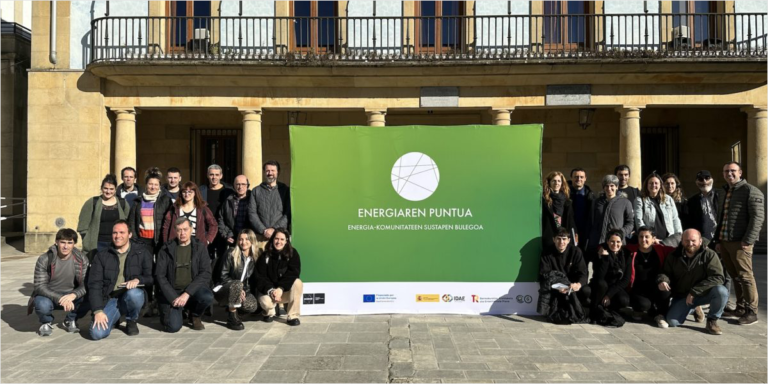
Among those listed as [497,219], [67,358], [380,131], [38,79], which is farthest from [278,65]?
[67,358]

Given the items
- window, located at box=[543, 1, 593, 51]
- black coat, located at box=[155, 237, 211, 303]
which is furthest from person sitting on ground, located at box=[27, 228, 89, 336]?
window, located at box=[543, 1, 593, 51]

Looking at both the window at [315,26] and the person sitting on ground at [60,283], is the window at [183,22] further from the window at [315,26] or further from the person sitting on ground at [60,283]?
the person sitting on ground at [60,283]

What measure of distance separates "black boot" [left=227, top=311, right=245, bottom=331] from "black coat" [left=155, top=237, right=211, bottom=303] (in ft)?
1.36

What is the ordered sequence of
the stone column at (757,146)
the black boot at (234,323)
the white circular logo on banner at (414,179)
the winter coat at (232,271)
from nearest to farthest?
the black boot at (234,323) → the winter coat at (232,271) → the white circular logo on banner at (414,179) → the stone column at (757,146)

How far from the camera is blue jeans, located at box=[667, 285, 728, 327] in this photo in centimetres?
509

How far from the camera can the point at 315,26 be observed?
12805 millimetres

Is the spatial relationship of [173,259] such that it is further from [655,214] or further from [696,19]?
[696,19]

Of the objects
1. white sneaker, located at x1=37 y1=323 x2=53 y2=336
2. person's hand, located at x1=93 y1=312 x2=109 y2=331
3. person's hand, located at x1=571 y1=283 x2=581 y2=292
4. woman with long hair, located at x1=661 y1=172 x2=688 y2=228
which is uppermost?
woman with long hair, located at x1=661 y1=172 x2=688 y2=228

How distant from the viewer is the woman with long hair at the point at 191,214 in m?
5.64

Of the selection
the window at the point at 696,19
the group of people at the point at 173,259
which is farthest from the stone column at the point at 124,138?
the window at the point at 696,19

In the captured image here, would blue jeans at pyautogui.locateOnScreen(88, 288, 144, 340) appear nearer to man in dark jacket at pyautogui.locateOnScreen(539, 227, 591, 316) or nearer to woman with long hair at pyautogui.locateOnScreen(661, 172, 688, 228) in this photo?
man in dark jacket at pyautogui.locateOnScreen(539, 227, 591, 316)

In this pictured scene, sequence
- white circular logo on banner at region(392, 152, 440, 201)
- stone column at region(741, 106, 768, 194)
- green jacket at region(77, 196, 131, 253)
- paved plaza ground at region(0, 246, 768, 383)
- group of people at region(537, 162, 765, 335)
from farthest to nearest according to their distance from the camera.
→ stone column at region(741, 106, 768, 194) → green jacket at region(77, 196, 131, 253) → white circular logo on banner at region(392, 152, 440, 201) → group of people at region(537, 162, 765, 335) → paved plaza ground at region(0, 246, 768, 383)

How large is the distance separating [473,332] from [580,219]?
6.90 ft

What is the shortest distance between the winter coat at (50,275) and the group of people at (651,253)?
16.0 feet
